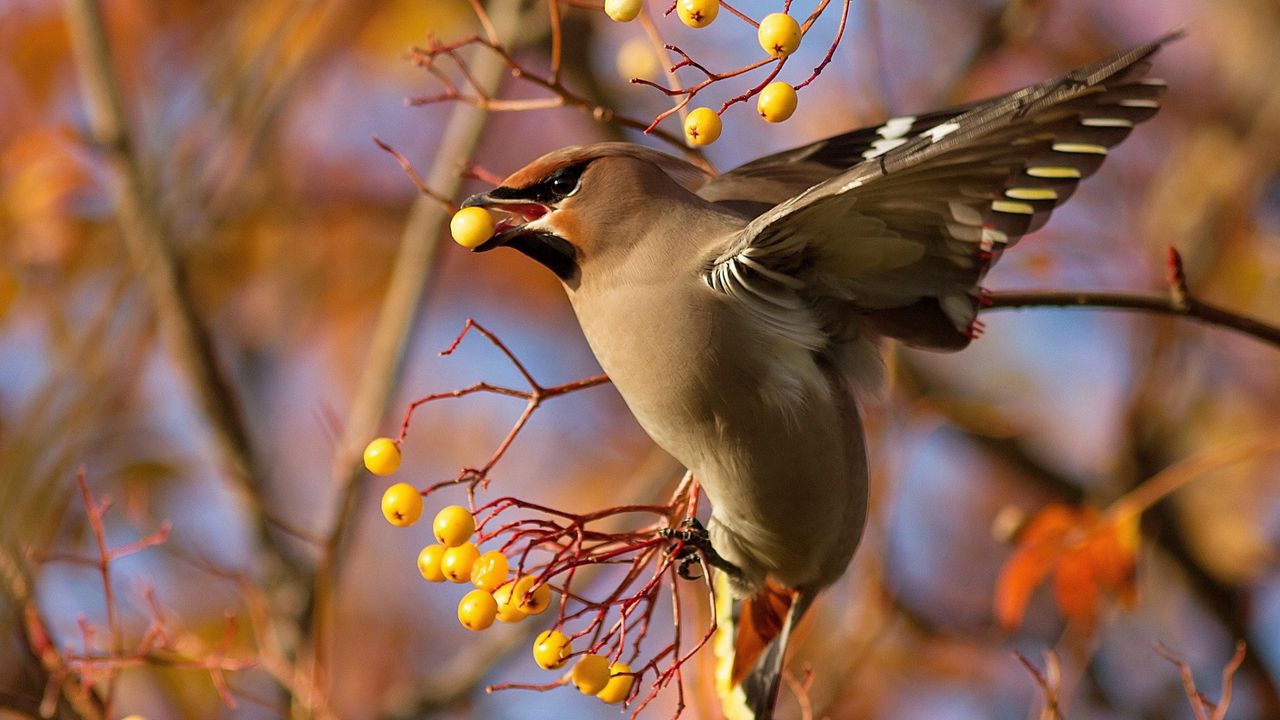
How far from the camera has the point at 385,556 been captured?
7.13 metres

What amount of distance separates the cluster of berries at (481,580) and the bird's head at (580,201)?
1.69 feet

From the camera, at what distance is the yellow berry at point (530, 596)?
Answer: 7.83 ft

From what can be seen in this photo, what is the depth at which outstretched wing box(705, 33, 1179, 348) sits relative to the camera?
6.84 feet

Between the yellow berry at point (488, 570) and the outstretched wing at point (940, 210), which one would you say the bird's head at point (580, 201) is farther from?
the yellow berry at point (488, 570)

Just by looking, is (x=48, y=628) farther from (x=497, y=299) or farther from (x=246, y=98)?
(x=497, y=299)

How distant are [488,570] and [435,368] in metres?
4.69

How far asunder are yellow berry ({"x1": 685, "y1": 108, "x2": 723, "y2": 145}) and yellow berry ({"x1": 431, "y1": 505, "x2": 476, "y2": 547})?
744 millimetres

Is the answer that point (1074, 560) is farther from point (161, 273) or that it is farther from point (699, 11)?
point (161, 273)

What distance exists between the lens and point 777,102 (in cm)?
219

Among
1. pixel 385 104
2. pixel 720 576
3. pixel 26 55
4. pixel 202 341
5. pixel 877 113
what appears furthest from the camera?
pixel 385 104

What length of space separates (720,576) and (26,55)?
4.36 metres

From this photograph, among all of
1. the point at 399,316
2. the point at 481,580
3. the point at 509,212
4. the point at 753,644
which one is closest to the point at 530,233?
the point at 509,212

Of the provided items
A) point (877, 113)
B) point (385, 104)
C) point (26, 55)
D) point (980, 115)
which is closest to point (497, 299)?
point (385, 104)

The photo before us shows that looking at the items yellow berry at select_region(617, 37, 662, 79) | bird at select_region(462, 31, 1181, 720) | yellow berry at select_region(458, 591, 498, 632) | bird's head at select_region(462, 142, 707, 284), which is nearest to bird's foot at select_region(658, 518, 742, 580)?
bird at select_region(462, 31, 1181, 720)
